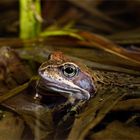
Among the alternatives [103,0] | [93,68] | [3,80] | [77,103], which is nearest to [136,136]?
[77,103]

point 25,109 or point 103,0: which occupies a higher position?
point 103,0

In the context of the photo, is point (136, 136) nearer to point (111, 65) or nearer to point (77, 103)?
point (77, 103)

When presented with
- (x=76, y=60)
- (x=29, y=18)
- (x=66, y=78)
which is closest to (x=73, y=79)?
(x=66, y=78)

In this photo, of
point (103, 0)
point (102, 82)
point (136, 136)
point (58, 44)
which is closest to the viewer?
point (136, 136)

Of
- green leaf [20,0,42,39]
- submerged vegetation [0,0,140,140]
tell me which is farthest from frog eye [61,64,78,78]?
green leaf [20,0,42,39]

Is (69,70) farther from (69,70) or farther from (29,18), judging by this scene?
(29,18)

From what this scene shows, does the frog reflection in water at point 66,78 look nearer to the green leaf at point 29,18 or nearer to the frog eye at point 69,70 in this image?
the frog eye at point 69,70
